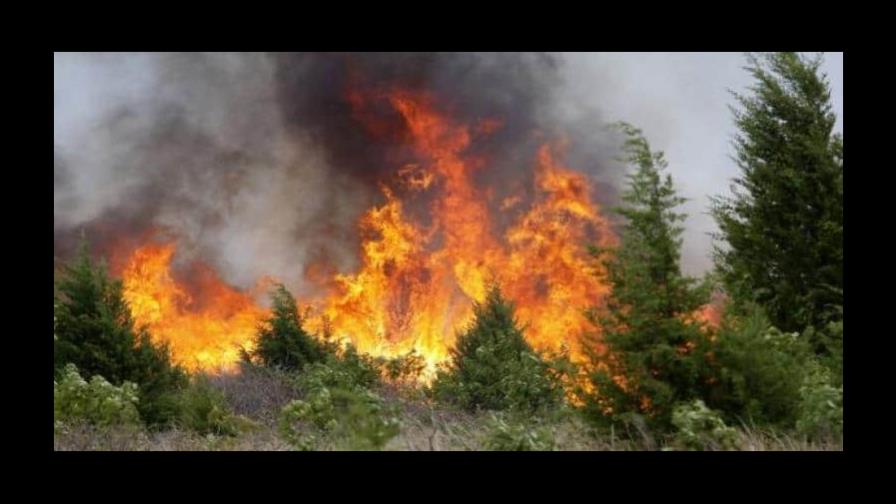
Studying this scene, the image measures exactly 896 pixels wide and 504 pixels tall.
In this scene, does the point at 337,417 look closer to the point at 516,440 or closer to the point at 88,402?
the point at 88,402

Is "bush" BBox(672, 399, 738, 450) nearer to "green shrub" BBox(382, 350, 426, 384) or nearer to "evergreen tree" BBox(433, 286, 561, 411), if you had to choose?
"evergreen tree" BBox(433, 286, 561, 411)

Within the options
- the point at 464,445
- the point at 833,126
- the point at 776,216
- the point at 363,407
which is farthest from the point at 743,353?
the point at 833,126

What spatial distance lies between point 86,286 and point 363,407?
9676 millimetres

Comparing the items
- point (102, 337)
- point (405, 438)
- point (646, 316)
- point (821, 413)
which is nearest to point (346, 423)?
point (405, 438)

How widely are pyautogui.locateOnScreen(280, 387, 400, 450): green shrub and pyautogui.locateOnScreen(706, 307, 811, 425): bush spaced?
12.1ft

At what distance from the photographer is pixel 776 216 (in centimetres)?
1772

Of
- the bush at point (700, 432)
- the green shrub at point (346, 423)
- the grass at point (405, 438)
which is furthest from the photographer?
the grass at point (405, 438)

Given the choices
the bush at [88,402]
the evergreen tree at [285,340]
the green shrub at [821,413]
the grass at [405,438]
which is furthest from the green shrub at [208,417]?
the green shrub at [821,413]

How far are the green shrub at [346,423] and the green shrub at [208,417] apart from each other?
1019mm

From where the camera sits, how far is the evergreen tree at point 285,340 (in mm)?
24500

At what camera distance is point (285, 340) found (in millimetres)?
24625

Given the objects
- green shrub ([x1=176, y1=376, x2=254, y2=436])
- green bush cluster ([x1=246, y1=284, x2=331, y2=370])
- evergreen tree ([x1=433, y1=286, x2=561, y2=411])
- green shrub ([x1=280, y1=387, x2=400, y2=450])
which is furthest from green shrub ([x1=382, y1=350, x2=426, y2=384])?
green shrub ([x1=280, y1=387, x2=400, y2=450])

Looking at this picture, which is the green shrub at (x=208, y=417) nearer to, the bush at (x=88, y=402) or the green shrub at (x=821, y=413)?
the bush at (x=88, y=402)

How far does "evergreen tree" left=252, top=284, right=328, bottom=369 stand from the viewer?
24500 millimetres
